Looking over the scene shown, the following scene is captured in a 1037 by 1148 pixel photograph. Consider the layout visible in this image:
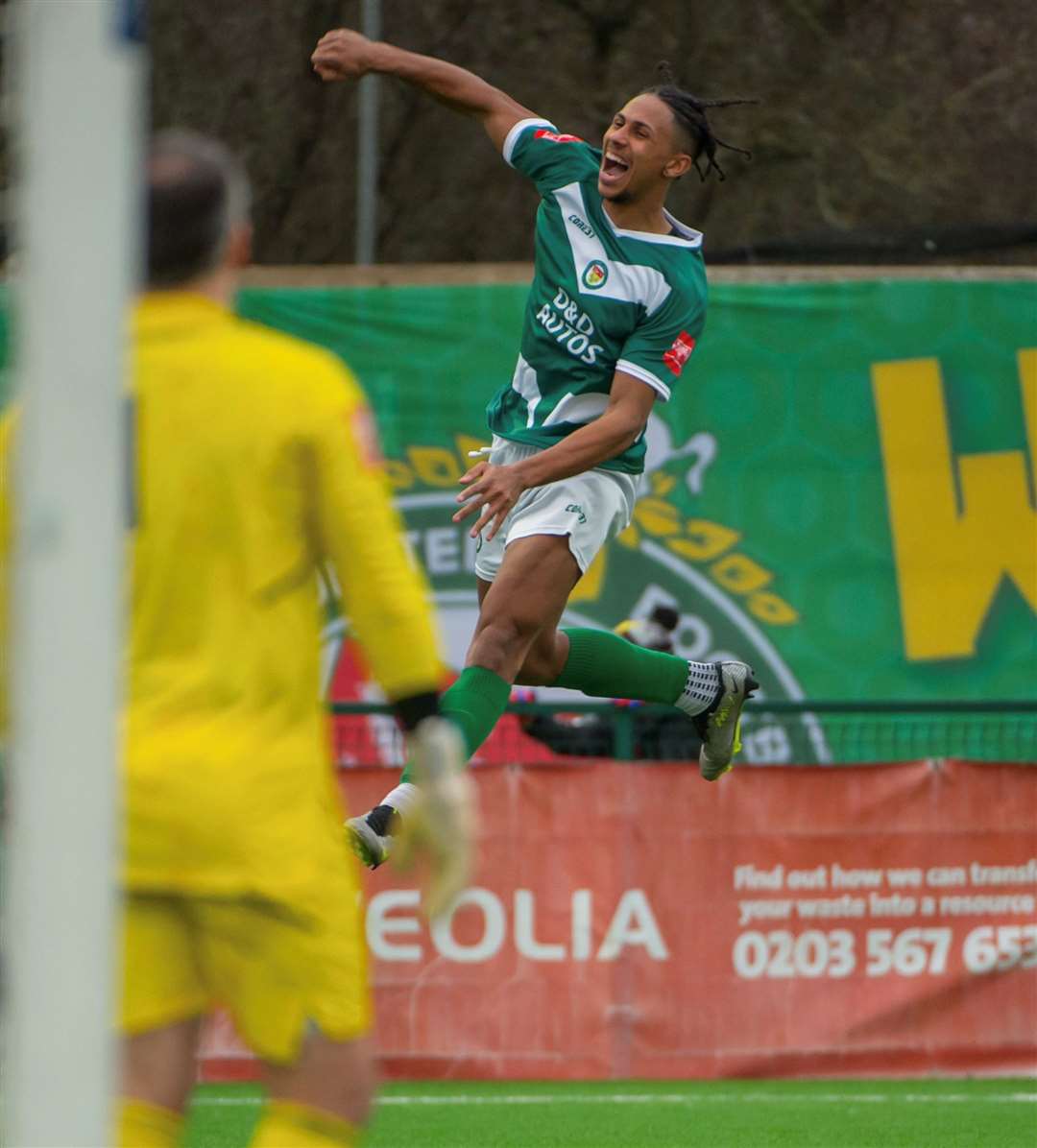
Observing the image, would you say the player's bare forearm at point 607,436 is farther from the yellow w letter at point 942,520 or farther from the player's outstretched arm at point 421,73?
the yellow w letter at point 942,520

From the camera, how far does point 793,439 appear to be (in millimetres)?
12094

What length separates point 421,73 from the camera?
6.45 m

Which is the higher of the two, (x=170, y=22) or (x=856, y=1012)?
(x=170, y=22)

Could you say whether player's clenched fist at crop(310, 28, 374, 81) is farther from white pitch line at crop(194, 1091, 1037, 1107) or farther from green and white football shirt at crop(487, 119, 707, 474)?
white pitch line at crop(194, 1091, 1037, 1107)

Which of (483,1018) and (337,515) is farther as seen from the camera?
(483,1018)

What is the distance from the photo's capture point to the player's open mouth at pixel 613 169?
258 inches

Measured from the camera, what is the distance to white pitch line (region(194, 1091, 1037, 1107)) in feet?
29.6

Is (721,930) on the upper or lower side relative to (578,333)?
lower

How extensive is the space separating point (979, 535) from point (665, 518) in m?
1.68

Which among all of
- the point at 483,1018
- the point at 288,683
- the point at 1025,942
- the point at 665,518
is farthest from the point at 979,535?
the point at 288,683

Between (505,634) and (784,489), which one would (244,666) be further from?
(784,489)

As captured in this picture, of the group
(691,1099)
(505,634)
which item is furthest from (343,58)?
(691,1099)

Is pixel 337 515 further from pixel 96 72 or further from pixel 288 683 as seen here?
pixel 96 72

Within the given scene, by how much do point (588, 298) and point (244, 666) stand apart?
3.35 m
